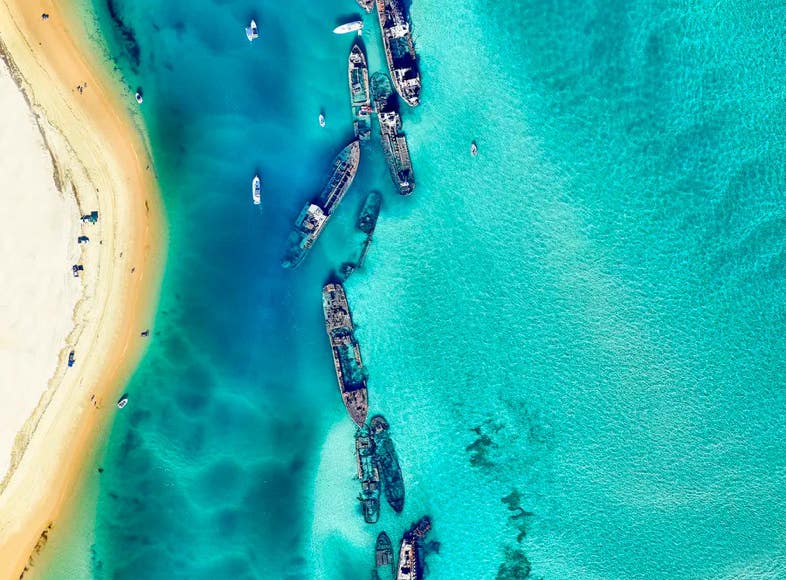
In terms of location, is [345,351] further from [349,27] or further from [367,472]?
[349,27]

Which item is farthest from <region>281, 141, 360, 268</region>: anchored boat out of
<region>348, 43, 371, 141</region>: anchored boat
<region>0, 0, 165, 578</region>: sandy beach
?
<region>0, 0, 165, 578</region>: sandy beach

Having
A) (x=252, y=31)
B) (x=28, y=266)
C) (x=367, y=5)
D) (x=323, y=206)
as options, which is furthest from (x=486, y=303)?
(x=28, y=266)

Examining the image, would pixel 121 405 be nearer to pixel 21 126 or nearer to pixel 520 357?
pixel 21 126

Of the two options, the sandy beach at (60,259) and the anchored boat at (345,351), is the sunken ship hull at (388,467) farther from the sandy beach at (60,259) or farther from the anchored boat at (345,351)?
the sandy beach at (60,259)

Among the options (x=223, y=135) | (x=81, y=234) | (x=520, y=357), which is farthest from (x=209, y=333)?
(x=520, y=357)

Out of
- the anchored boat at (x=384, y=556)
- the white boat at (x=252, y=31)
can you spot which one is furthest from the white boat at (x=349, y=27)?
the anchored boat at (x=384, y=556)
